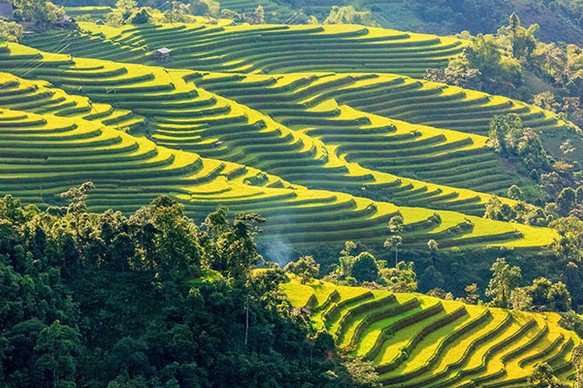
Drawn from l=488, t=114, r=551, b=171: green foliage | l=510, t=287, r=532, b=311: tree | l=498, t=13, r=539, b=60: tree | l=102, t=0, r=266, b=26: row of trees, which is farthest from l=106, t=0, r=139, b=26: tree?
l=510, t=287, r=532, b=311: tree

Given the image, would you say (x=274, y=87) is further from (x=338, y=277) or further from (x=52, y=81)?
(x=338, y=277)

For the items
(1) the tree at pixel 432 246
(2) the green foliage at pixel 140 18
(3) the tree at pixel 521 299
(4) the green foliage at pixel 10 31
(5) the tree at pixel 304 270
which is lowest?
(1) the tree at pixel 432 246

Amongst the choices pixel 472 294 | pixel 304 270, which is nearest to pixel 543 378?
pixel 304 270

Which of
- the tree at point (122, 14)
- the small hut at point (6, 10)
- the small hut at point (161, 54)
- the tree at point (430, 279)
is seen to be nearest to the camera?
the tree at point (430, 279)

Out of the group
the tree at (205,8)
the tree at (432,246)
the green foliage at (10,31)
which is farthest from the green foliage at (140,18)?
the tree at (432,246)

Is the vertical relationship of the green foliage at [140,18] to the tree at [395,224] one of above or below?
above

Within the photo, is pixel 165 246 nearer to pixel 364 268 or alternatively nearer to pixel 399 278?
pixel 364 268

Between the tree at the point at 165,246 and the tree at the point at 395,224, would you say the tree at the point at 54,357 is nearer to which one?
the tree at the point at 165,246

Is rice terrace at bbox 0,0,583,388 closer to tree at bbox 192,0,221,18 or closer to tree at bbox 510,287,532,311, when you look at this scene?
tree at bbox 510,287,532,311
